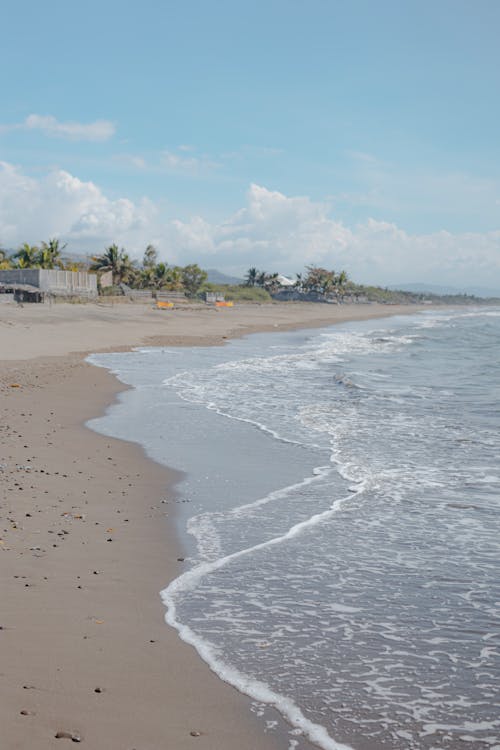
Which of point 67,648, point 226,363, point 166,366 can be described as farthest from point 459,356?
point 67,648

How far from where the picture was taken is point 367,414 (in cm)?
1545

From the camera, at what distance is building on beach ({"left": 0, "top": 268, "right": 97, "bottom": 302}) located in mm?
52188

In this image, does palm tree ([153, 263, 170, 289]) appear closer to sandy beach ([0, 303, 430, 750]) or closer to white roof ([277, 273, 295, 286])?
white roof ([277, 273, 295, 286])

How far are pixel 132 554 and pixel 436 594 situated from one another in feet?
8.59

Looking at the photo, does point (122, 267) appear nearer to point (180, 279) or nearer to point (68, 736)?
point (180, 279)

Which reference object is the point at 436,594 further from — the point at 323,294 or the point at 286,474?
the point at 323,294

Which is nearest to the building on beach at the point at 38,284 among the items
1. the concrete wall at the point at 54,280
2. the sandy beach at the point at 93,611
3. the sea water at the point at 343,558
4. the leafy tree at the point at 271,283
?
the concrete wall at the point at 54,280

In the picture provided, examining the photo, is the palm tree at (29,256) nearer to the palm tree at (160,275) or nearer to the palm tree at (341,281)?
the palm tree at (160,275)

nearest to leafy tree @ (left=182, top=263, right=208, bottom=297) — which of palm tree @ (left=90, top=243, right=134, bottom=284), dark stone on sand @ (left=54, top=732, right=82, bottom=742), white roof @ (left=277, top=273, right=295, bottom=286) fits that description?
palm tree @ (left=90, top=243, right=134, bottom=284)

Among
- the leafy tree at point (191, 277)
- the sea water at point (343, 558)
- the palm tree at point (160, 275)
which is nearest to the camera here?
the sea water at point (343, 558)

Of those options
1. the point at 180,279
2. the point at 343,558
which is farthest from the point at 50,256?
the point at 343,558

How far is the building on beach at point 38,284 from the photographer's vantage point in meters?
52.2

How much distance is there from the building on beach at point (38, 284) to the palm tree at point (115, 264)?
20.3 m

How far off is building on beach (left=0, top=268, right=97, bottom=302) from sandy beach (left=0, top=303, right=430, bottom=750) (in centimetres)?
4188
